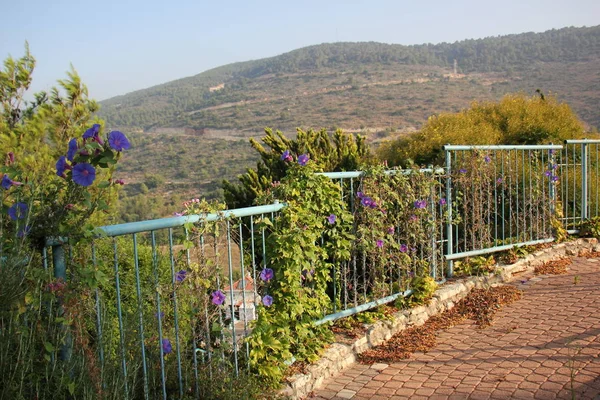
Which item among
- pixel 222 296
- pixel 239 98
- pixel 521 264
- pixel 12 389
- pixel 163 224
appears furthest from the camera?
pixel 239 98

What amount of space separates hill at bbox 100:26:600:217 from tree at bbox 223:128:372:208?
22.3 meters

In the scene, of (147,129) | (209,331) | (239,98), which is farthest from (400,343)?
(239,98)

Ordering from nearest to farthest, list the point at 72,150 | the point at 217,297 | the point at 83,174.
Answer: the point at 83,174, the point at 72,150, the point at 217,297

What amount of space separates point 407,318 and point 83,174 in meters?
3.78

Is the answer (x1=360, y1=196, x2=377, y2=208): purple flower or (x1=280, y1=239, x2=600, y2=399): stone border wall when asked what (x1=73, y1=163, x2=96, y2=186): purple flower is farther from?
(x1=360, y1=196, x2=377, y2=208): purple flower

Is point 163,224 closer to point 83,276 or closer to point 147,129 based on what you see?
point 83,276

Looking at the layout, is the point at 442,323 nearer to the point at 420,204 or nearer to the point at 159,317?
the point at 420,204

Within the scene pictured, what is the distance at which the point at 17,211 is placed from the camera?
8.57 feet

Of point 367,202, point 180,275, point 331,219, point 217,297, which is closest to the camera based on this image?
point 180,275

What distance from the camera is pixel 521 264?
7.61 metres

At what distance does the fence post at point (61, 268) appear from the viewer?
2.79 m

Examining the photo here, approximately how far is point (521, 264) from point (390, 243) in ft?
9.06

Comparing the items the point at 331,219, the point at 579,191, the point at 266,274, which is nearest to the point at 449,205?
the point at 331,219

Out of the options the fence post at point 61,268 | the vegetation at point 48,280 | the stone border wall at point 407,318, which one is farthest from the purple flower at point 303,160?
the fence post at point 61,268
